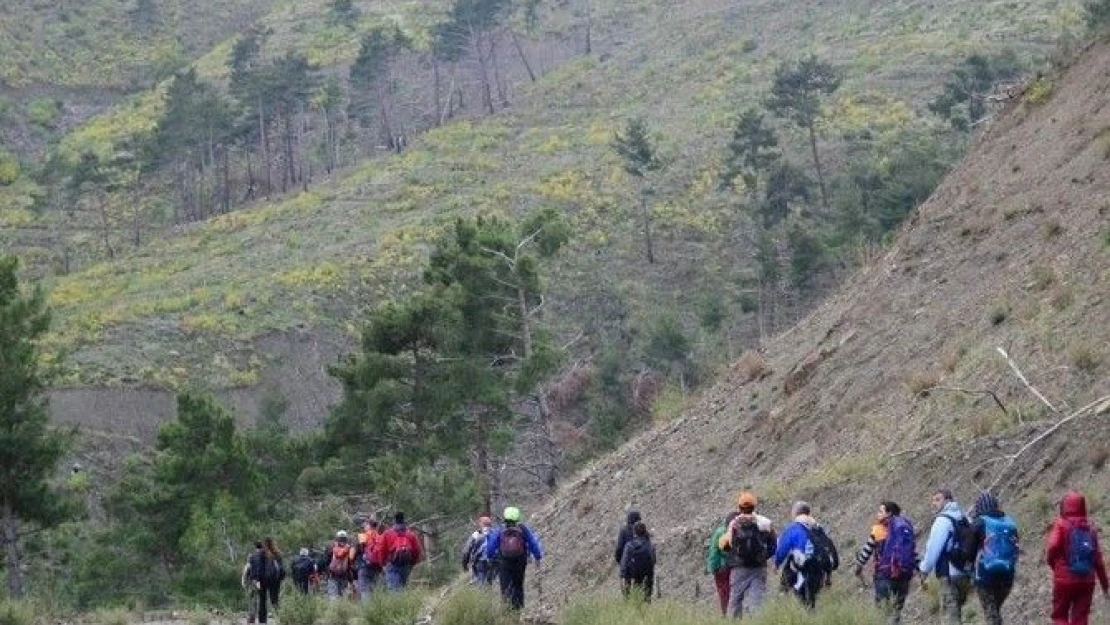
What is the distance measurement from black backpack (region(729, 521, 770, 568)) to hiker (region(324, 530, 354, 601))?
9200mm

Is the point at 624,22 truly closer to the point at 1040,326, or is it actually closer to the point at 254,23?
the point at 254,23

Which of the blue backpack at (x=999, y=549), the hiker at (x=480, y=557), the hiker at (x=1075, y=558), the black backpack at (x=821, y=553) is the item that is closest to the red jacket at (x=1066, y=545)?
the hiker at (x=1075, y=558)

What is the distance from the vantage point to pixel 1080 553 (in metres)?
12.5

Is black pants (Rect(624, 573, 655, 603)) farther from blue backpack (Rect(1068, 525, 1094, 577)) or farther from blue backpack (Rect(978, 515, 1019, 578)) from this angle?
blue backpack (Rect(1068, 525, 1094, 577))

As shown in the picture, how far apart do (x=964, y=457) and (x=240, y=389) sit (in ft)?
161

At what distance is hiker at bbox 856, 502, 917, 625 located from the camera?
1510 centimetres

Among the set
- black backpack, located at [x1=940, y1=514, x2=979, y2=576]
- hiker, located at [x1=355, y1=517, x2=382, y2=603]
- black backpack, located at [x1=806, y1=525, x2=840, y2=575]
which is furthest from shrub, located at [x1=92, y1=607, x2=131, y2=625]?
black backpack, located at [x1=940, y1=514, x2=979, y2=576]

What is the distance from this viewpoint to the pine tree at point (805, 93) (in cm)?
7094

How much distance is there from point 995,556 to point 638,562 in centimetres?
Answer: 507

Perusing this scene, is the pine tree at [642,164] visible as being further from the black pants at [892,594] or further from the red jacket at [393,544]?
the black pants at [892,594]

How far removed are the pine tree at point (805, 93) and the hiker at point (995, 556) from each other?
2228 inches

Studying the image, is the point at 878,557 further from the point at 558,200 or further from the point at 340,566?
the point at 558,200

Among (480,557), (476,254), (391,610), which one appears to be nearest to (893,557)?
(480,557)

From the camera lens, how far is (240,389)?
65.0 m
